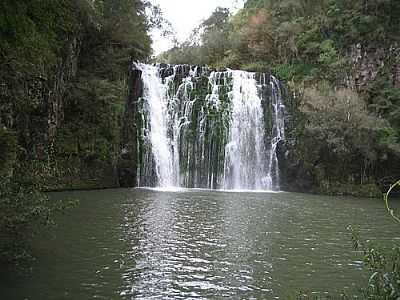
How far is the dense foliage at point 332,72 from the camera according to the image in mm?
24469

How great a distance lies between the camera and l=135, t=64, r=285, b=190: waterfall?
24844 mm

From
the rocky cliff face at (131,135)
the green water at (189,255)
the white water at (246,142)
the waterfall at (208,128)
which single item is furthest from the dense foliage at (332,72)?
the green water at (189,255)

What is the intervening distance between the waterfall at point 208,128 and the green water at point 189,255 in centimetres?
1144

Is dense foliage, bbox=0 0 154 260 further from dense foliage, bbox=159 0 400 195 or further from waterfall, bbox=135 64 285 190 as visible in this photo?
dense foliage, bbox=159 0 400 195

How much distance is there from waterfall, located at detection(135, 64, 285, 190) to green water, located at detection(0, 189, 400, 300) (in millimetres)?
11439

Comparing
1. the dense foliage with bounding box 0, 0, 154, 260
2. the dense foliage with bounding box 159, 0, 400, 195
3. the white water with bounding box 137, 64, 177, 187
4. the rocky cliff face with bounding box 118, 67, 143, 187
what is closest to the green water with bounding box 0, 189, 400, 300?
the dense foliage with bounding box 0, 0, 154, 260

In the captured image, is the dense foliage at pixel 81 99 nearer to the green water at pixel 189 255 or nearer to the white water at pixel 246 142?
the green water at pixel 189 255

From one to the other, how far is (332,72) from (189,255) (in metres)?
24.0

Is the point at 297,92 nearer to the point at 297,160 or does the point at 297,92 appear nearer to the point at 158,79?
the point at 297,160

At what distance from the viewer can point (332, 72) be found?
1145 inches

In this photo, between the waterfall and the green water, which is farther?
the waterfall

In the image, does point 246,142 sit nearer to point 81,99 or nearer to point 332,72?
point 332,72

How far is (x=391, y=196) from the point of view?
24969 mm

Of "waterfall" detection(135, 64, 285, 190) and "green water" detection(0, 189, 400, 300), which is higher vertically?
"waterfall" detection(135, 64, 285, 190)
